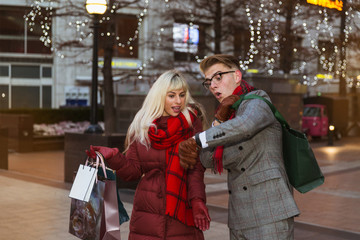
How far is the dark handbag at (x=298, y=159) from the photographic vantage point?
325 centimetres

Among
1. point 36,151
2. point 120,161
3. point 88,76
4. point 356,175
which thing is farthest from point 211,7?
point 120,161

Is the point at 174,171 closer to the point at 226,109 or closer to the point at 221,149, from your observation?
the point at 221,149

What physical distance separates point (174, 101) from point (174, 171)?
0.48 m

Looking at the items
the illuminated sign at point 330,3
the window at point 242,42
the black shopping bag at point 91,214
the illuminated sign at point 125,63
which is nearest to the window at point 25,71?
the illuminated sign at point 125,63

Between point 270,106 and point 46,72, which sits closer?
point 270,106

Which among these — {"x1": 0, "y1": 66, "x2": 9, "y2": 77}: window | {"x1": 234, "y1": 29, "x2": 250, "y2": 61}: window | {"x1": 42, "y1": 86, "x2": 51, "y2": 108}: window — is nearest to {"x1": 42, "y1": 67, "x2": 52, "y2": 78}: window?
{"x1": 42, "y1": 86, "x2": 51, "y2": 108}: window

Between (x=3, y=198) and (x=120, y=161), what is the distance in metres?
6.19

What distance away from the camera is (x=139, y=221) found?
150 inches

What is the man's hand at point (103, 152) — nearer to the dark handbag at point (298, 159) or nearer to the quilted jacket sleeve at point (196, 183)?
the quilted jacket sleeve at point (196, 183)

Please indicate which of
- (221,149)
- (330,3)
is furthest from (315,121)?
(221,149)

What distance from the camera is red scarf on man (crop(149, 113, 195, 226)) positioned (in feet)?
12.2

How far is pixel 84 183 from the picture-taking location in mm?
3658

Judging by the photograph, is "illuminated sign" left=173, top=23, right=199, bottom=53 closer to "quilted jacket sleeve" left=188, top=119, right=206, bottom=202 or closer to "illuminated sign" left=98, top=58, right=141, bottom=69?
"illuminated sign" left=98, top=58, right=141, bottom=69

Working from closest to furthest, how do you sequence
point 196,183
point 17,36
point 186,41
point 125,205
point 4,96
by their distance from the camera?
point 196,183, point 125,205, point 186,41, point 4,96, point 17,36
